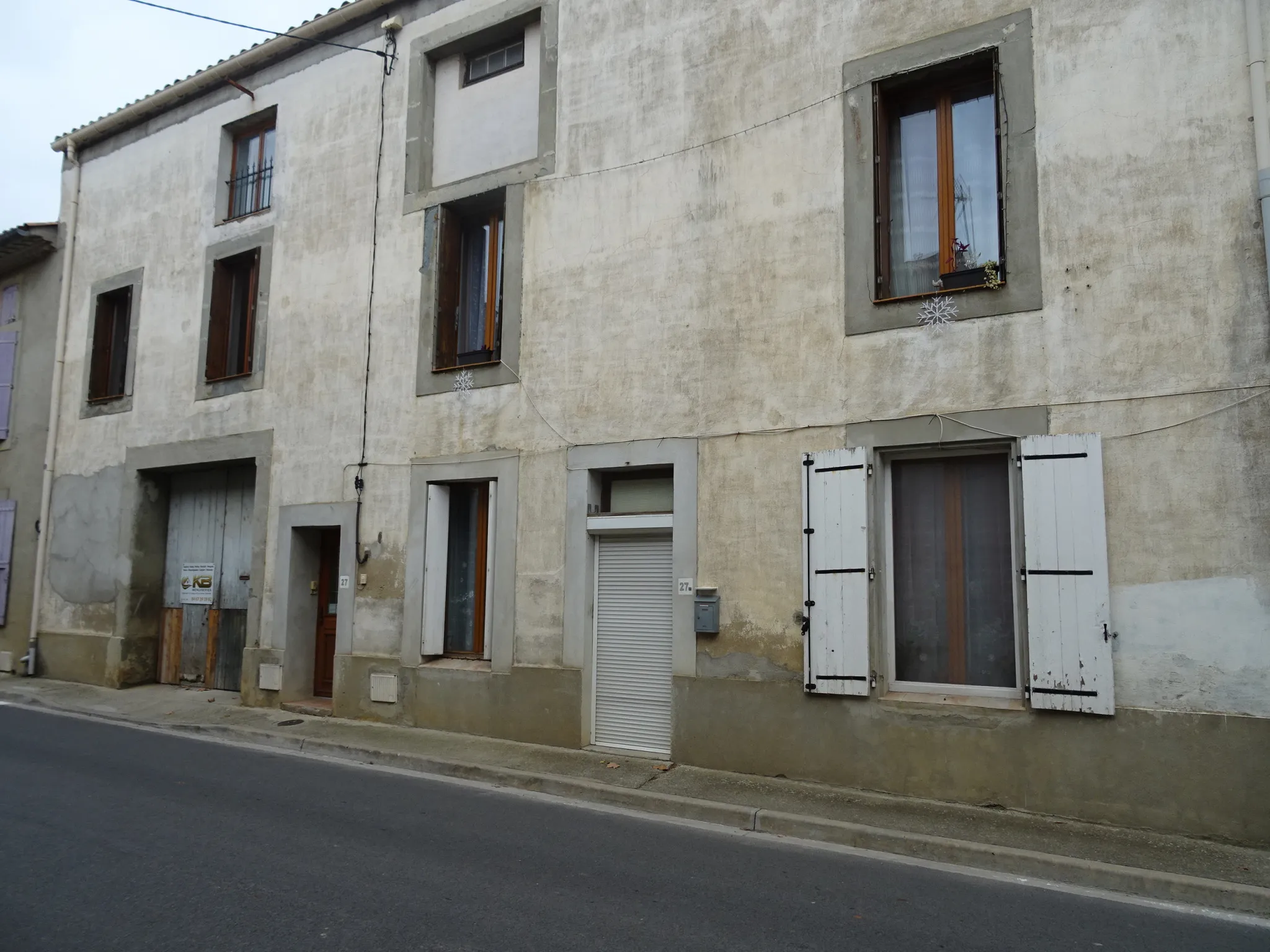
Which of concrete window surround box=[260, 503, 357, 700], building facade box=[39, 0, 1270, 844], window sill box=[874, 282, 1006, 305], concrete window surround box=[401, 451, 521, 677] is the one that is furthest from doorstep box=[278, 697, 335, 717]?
window sill box=[874, 282, 1006, 305]

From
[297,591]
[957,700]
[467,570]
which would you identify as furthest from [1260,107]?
[297,591]

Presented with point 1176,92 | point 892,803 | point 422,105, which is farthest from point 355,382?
point 1176,92

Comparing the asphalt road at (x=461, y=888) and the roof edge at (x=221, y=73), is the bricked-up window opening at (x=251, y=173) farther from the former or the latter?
the asphalt road at (x=461, y=888)

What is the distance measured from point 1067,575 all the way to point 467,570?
621 cm

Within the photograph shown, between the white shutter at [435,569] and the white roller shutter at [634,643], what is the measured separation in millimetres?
2077

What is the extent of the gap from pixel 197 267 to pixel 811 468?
32.5 feet

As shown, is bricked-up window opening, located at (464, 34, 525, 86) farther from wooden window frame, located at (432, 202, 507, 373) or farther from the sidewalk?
the sidewalk

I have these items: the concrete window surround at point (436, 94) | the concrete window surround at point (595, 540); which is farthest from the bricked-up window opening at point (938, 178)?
the concrete window surround at point (436, 94)

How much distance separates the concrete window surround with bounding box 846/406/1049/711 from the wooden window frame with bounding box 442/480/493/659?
4.28m

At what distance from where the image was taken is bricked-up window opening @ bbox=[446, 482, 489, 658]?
10.2 metres

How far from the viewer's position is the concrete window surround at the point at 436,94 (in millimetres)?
10047

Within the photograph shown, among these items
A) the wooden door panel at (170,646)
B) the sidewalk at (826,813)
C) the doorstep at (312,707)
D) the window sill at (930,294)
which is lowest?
the sidewalk at (826,813)

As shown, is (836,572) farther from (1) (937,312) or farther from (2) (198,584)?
(2) (198,584)

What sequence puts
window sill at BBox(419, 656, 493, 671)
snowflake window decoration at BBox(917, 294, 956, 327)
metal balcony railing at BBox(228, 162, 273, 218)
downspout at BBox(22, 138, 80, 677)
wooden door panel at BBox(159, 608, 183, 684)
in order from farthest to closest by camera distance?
downspout at BBox(22, 138, 80, 677), wooden door panel at BBox(159, 608, 183, 684), metal balcony railing at BBox(228, 162, 273, 218), window sill at BBox(419, 656, 493, 671), snowflake window decoration at BBox(917, 294, 956, 327)
